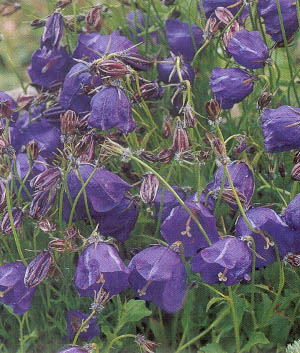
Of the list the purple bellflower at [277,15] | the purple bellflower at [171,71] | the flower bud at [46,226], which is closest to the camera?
the flower bud at [46,226]

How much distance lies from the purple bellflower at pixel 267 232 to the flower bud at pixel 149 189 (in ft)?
0.63

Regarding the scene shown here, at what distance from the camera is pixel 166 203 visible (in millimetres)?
1562

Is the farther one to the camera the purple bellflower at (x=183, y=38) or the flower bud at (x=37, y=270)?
the purple bellflower at (x=183, y=38)

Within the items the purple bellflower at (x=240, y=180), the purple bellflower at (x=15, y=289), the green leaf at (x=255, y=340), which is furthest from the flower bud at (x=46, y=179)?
the green leaf at (x=255, y=340)

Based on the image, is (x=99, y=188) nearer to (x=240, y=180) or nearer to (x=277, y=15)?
(x=240, y=180)

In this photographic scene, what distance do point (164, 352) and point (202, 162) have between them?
545mm

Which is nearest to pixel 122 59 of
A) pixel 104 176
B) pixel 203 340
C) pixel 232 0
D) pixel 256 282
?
pixel 104 176

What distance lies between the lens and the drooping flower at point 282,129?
4.64ft

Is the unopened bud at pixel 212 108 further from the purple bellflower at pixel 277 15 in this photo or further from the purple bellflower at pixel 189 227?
the purple bellflower at pixel 277 15

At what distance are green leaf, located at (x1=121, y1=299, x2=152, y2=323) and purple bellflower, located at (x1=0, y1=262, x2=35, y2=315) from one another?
23cm

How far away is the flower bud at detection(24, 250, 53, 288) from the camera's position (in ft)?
4.53

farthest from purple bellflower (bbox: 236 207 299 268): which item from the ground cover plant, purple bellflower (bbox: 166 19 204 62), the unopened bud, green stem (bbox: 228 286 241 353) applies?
purple bellflower (bbox: 166 19 204 62)

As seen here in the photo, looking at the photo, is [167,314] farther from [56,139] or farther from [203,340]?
[56,139]

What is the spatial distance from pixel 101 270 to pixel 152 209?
1.10ft
